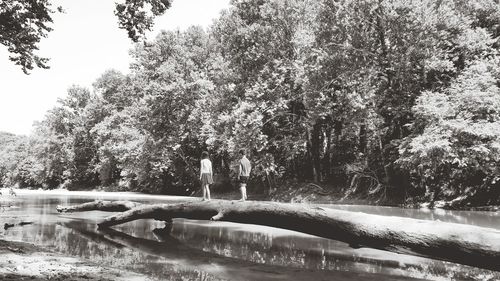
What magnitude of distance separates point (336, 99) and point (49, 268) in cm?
2717

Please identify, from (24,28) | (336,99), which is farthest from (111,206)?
(336,99)

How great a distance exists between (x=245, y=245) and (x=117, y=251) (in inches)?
121

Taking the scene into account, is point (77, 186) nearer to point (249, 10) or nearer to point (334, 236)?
point (249, 10)

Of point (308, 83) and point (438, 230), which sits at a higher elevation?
point (308, 83)

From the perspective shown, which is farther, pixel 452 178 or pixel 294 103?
pixel 294 103

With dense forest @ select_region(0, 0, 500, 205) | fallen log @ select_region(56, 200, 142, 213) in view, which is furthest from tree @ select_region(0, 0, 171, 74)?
dense forest @ select_region(0, 0, 500, 205)

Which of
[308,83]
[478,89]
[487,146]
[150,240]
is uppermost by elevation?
[308,83]

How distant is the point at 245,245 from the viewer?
10180 millimetres

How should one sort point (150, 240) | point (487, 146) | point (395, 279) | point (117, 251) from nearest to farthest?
point (395, 279), point (117, 251), point (150, 240), point (487, 146)

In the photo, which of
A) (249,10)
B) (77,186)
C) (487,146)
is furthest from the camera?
(77,186)

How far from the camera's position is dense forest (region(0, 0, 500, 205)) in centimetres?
2364

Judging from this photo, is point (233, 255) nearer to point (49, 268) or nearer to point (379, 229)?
point (379, 229)

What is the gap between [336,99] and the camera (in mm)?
31312

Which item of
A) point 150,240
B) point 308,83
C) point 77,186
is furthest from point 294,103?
point 77,186
